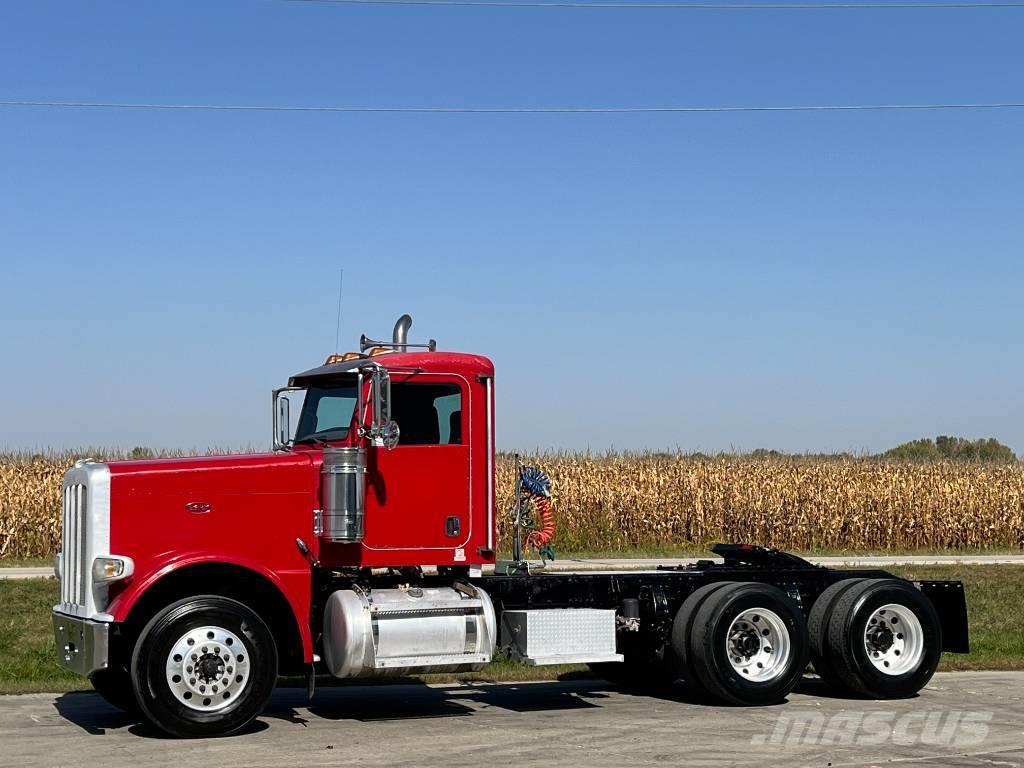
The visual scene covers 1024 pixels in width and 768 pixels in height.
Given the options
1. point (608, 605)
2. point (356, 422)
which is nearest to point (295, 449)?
point (356, 422)

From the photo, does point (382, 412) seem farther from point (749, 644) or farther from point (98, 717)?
point (749, 644)

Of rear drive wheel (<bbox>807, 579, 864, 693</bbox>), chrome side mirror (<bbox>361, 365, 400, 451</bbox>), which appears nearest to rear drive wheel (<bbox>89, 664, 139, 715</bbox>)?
chrome side mirror (<bbox>361, 365, 400, 451</bbox>)

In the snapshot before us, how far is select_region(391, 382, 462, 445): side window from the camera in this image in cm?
1272

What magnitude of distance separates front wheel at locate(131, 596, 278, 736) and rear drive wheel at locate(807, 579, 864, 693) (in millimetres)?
5209

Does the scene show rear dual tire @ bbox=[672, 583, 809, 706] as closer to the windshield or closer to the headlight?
the windshield

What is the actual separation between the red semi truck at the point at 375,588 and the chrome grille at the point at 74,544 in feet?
0.09

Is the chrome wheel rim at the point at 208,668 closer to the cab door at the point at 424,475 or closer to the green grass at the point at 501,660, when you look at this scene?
the cab door at the point at 424,475

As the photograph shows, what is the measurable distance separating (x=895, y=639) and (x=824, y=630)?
71 centimetres

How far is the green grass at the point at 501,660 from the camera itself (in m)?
15.8

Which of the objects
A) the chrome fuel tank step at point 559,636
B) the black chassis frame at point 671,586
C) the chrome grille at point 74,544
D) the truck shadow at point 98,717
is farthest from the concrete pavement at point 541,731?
the chrome grille at point 74,544

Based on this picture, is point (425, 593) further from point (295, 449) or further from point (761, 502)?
point (761, 502)

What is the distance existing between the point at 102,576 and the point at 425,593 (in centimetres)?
267

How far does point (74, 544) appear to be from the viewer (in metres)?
12.0

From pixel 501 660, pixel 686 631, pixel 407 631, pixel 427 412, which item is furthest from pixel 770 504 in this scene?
pixel 407 631
